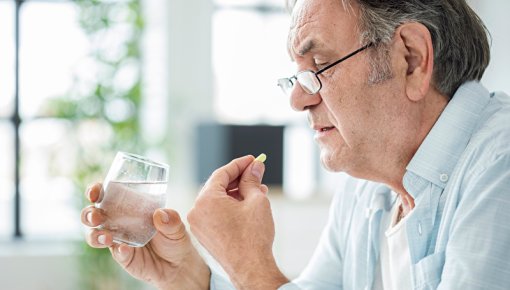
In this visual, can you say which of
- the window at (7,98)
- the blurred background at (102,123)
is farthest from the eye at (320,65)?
the window at (7,98)

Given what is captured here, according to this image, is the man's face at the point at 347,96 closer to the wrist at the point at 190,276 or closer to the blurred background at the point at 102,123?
the wrist at the point at 190,276

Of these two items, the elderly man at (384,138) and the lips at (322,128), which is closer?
the elderly man at (384,138)

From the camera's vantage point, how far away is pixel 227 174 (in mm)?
1699

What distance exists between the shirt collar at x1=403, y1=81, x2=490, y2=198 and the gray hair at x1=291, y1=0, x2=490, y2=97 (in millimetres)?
46

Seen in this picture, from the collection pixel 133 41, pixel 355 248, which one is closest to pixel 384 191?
pixel 355 248

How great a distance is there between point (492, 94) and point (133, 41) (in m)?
4.08

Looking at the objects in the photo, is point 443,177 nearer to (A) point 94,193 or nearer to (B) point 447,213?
(B) point 447,213

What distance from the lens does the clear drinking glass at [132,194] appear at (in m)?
1.57

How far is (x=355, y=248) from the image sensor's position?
6.50 ft

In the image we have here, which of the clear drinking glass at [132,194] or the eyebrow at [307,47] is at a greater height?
the eyebrow at [307,47]

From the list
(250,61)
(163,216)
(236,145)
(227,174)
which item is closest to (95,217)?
(163,216)

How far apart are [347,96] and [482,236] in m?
0.48

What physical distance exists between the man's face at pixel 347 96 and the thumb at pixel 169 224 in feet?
1.24

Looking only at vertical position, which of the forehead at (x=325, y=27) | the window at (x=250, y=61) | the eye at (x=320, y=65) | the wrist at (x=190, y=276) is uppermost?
the window at (x=250, y=61)
